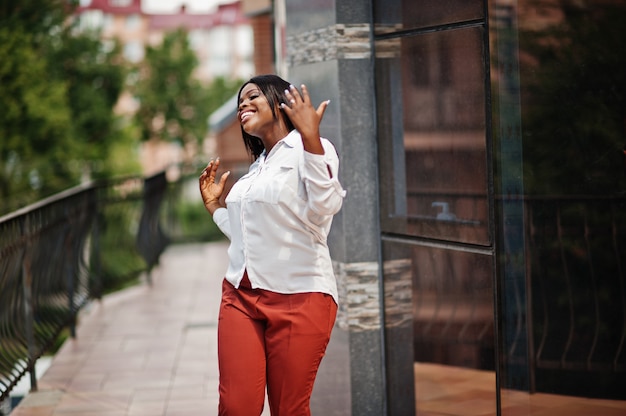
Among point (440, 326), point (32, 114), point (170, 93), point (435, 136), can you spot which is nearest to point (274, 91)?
point (435, 136)

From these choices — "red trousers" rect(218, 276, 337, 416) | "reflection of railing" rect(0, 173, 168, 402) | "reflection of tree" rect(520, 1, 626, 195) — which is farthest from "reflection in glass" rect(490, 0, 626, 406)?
"reflection of railing" rect(0, 173, 168, 402)

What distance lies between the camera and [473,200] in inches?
161

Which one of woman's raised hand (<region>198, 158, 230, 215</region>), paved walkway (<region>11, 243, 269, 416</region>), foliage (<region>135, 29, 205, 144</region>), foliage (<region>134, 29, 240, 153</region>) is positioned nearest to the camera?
woman's raised hand (<region>198, 158, 230, 215</region>)

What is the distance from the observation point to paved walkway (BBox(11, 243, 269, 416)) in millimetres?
→ 5891

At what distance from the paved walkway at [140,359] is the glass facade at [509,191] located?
6.07 ft

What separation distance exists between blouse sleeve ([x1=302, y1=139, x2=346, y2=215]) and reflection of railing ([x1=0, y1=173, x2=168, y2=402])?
2.97 metres

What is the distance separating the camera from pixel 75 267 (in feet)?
27.6

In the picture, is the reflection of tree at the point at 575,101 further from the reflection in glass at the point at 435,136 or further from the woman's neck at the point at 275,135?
the woman's neck at the point at 275,135

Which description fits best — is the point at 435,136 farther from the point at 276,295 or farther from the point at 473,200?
the point at 276,295

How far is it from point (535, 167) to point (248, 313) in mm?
1395

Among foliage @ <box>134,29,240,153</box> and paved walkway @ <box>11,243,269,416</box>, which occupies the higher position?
foliage @ <box>134,29,240,153</box>

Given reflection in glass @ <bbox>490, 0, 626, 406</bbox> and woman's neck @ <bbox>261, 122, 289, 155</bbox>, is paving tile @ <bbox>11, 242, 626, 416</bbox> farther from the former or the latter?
woman's neck @ <bbox>261, 122, 289, 155</bbox>

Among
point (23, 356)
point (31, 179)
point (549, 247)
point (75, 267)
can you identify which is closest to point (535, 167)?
point (549, 247)

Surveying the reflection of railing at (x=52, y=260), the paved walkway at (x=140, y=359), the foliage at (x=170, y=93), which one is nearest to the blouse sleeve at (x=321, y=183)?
the paved walkway at (x=140, y=359)
